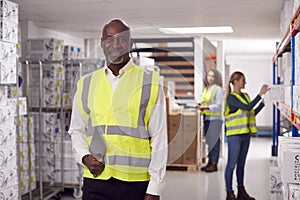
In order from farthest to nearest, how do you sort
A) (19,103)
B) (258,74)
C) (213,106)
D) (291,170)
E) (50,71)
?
(258,74)
(213,106)
(50,71)
(19,103)
(291,170)

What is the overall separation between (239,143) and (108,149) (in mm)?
2649

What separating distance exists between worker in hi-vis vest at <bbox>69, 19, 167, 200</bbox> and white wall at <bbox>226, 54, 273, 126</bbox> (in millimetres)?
9777

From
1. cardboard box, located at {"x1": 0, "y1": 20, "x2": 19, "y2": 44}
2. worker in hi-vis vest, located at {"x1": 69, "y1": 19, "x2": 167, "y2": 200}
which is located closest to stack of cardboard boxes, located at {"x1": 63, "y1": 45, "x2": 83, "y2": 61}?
cardboard box, located at {"x1": 0, "y1": 20, "x2": 19, "y2": 44}

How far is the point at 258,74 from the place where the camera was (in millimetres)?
11219

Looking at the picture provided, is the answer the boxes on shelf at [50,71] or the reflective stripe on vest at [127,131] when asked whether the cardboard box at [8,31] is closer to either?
the boxes on shelf at [50,71]

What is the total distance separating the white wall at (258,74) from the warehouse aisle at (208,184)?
4.63 m

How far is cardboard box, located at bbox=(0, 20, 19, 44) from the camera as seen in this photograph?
3.19 m

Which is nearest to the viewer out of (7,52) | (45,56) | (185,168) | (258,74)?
(7,52)

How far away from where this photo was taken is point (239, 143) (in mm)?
4148

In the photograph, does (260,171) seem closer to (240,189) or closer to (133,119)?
(240,189)

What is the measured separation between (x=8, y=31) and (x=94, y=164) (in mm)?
1987

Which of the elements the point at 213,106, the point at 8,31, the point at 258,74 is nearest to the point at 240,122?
the point at 213,106

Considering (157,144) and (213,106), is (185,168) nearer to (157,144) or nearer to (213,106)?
(213,106)

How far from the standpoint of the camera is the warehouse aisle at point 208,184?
4.57 metres
